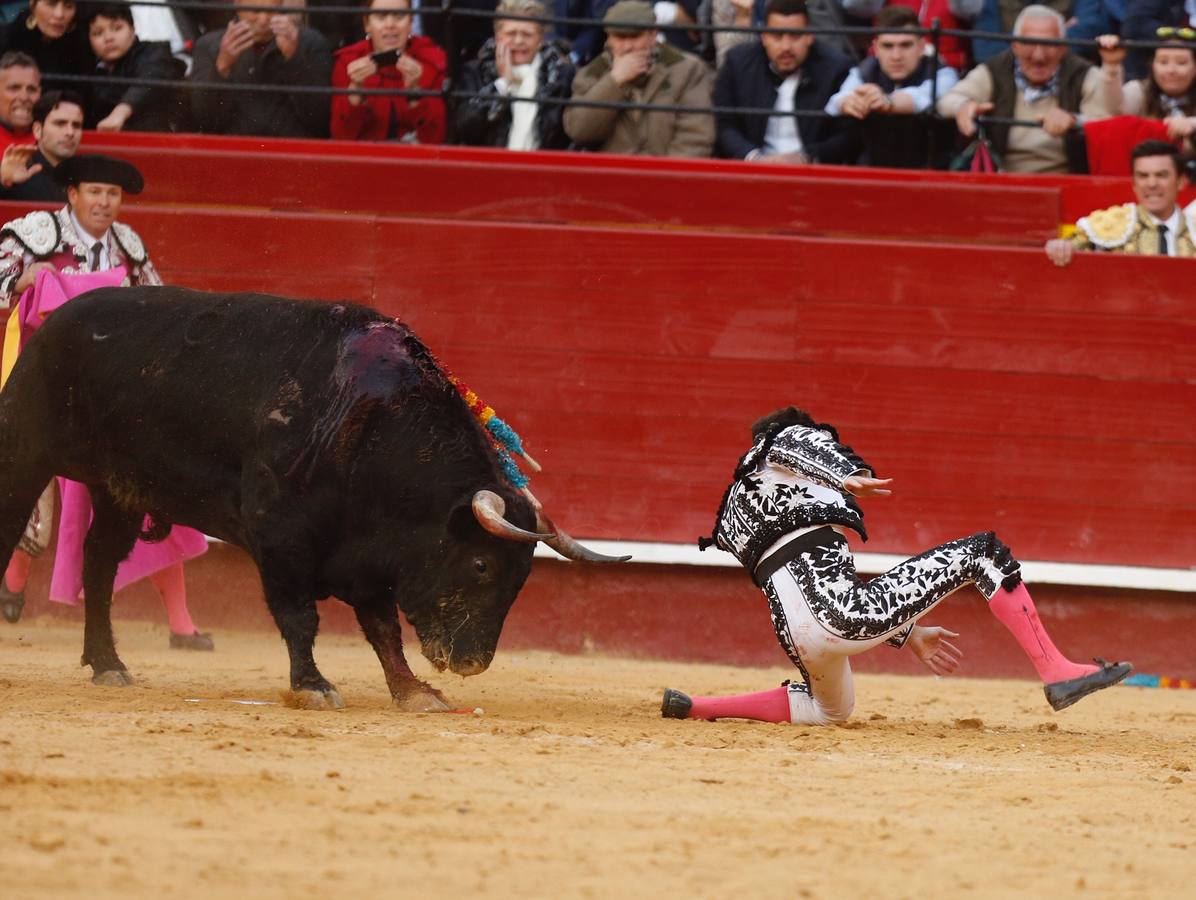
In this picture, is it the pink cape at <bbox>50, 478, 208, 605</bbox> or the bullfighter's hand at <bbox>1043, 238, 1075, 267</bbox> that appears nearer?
the pink cape at <bbox>50, 478, 208, 605</bbox>

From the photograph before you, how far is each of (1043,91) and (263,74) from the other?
3.19 meters

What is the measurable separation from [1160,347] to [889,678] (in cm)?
162

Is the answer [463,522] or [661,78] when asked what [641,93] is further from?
[463,522]

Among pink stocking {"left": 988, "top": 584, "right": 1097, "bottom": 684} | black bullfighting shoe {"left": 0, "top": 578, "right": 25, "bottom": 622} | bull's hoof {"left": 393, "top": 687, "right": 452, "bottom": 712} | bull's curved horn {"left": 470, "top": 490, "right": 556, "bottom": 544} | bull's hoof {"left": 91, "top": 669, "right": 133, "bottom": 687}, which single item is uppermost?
bull's curved horn {"left": 470, "top": 490, "right": 556, "bottom": 544}

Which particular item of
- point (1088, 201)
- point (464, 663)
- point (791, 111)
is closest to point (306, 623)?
point (464, 663)

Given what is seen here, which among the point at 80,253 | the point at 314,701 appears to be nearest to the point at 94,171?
the point at 80,253

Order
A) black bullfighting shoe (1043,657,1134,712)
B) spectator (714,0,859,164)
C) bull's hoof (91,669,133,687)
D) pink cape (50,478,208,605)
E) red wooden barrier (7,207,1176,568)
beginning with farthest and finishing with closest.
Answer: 1. spectator (714,0,859,164)
2. red wooden barrier (7,207,1176,568)
3. pink cape (50,478,208,605)
4. bull's hoof (91,669,133,687)
5. black bullfighting shoe (1043,657,1134,712)

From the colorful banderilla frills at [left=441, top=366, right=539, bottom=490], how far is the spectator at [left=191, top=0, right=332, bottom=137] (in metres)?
3.05

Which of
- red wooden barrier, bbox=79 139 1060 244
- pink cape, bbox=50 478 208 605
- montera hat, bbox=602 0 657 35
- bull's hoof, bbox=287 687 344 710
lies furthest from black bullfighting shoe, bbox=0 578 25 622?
montera hat, bbox=602 0 657 35

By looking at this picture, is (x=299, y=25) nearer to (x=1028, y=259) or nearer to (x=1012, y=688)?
(x=1028, y=259)

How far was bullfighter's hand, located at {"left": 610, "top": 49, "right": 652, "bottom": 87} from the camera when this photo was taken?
775 centimetres

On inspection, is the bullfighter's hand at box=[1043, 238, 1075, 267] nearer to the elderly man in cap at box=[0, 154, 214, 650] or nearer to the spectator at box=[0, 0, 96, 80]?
the elderly man in cap at box=[0, 154, 214, 650]

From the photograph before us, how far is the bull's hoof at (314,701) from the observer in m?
5.18

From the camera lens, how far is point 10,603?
7398 mm
